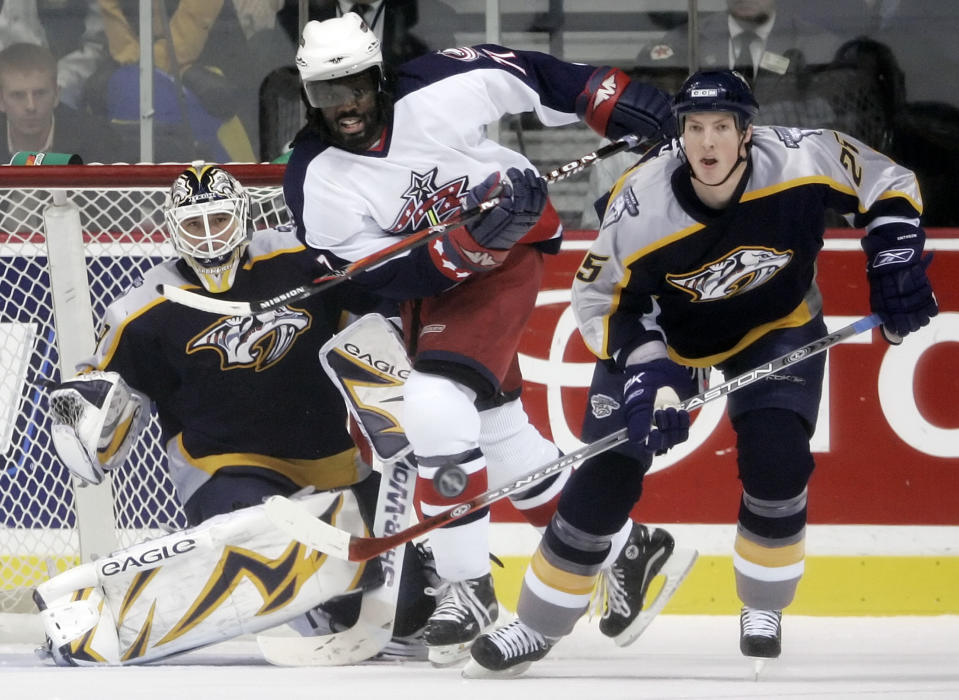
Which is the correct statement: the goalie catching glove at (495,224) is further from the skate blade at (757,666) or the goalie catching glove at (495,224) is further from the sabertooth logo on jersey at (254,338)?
the skate blade at (757,666)

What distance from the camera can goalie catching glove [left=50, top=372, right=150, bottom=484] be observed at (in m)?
2.63

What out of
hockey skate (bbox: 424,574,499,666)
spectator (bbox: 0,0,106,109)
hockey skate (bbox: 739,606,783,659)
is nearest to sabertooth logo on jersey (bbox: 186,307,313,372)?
hockey skate (bbox: 424,574,499,666)

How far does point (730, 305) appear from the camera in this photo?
2.42 metres

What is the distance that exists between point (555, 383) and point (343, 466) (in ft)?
1.92

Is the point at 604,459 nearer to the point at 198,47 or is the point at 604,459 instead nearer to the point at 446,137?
the point at 446,137

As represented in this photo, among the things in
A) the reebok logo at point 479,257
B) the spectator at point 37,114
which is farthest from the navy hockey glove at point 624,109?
the spectator at point 37,114

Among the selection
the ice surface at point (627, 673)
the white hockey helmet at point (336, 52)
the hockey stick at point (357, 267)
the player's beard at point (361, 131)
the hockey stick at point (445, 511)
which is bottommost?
the ice surface at point (627, 673)

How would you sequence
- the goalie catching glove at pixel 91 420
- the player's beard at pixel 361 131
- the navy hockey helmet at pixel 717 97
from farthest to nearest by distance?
the goalie catching glove at pixel 91 420
the player's beard at pixel 361 131
the navy hockey helmet at pixel 717 97

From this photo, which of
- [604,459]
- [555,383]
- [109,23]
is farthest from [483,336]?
[109,23]

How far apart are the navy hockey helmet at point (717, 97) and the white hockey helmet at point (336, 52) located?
0.54 m

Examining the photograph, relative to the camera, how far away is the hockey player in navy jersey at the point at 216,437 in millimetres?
2650

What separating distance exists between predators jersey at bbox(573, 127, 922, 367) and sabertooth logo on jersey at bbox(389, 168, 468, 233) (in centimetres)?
28

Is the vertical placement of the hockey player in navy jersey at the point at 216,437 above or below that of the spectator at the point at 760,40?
below

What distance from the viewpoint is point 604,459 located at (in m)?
2.43
